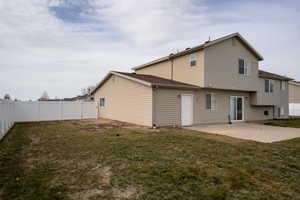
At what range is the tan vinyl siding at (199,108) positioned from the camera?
1207 centimetres

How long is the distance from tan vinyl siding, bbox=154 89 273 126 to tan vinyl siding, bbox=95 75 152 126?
0.65 meters

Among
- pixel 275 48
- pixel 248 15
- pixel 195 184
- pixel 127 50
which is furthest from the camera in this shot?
pixel 127 50

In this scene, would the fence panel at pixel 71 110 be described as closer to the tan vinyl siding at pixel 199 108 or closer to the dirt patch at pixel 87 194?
the tan vinyl siding at pixel 199 108

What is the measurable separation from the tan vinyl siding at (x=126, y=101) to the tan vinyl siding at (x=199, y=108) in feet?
2.12

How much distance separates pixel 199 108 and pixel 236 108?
14.2ft

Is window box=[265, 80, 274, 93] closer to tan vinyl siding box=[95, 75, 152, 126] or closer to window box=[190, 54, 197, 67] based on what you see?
window box=[190, 54, 197, 67]

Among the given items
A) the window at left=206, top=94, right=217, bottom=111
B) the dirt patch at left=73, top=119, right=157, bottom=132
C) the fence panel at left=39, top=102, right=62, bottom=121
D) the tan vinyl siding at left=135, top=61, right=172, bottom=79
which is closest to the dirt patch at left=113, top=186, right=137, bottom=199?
the dirt patch at left=73, top=119, right=157, bottom=132

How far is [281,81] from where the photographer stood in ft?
62.5

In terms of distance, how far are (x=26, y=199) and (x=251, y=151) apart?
615 centimetres

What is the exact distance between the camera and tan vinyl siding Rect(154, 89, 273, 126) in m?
12.1

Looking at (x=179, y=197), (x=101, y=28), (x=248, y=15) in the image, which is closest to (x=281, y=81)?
(x=248, y=15)

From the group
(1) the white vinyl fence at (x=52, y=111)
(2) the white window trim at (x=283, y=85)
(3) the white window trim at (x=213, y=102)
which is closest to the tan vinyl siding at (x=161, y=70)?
(3) the white window trim at (x=213, y=102)

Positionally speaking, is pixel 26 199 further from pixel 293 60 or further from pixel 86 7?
pixel 293 60

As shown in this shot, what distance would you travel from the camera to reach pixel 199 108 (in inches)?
546
